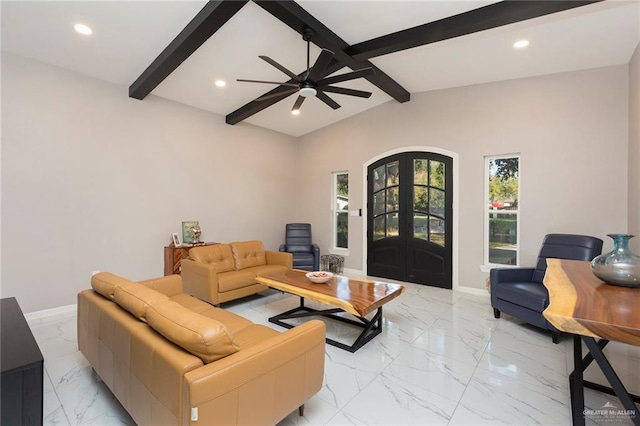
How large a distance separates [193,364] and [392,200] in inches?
185

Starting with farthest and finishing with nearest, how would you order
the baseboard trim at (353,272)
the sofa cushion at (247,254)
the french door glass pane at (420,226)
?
the baseboard trim at (353,272) < the french door glass pane at (420,226) < the sofa cushion at (247,254)

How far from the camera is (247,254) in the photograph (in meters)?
4.46

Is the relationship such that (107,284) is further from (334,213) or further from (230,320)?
(334,213)

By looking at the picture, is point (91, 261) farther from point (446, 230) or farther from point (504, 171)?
point (504, 171)

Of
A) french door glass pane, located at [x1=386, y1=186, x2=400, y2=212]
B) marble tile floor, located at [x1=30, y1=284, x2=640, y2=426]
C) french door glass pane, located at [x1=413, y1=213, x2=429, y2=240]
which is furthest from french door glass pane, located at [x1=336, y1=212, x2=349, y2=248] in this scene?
marble tile floor, located at [x1=30, y1=284, x2=640, y2=426]

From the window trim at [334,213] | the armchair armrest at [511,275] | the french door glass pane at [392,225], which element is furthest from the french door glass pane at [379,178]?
the armchair armrest at [511,275]

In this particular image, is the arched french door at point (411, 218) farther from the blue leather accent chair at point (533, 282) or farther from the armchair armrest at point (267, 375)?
the armchair armrest at point (267, 375)

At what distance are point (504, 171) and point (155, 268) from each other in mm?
5554

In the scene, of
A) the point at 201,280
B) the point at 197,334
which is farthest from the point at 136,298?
the point at 201,280

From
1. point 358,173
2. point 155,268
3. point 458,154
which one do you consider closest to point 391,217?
point 358,173

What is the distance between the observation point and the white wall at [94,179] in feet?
11.0

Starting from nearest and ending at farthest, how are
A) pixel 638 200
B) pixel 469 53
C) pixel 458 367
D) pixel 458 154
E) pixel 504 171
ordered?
pixel 458 367
pixel 638 200
pixel 469 53
pixel 504 171
pixel 458 154

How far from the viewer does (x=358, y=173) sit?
19.4ft

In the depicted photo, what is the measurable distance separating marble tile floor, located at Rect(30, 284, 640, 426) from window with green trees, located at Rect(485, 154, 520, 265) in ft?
4.59
